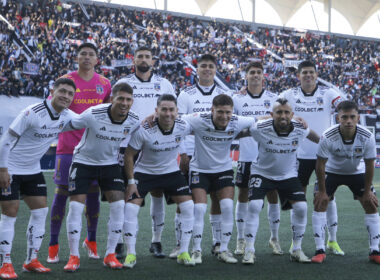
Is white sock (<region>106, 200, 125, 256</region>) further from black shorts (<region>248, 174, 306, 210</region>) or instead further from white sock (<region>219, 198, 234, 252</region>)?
black shorts (<region>248, 174, 306, 210</region>)

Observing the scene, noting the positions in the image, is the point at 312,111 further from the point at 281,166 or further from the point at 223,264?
the point at 223,264

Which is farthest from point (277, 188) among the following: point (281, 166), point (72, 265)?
point (72, 265)

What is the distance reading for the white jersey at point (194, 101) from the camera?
20.0 feet

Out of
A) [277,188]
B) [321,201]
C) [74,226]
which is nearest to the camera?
[74,226]

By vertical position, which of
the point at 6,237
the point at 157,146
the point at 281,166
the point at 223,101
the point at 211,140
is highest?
the point at 223,101

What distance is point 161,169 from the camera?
5.41m

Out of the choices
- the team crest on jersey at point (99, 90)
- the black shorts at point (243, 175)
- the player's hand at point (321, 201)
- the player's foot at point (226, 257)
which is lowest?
the player's foot at point (226, 257)

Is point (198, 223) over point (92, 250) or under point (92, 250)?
over

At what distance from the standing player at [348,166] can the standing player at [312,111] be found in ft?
1.38

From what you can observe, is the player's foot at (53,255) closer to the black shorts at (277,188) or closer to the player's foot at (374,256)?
the black shorts at (277,188)

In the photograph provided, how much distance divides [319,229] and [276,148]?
105 centimetres

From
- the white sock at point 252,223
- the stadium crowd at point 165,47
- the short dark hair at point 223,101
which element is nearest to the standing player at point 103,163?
the short dark hair at point 223,101

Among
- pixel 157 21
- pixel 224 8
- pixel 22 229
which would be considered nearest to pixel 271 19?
pixel 224 8

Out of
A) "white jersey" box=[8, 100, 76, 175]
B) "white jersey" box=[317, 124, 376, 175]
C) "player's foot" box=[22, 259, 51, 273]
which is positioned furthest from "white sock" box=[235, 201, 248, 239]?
"white jersey" box=[8, 100, 76, 175]
